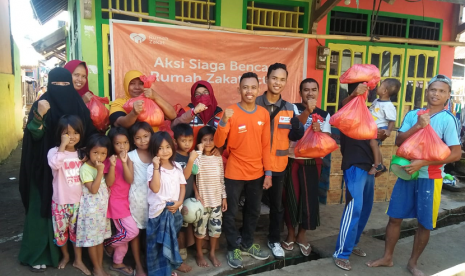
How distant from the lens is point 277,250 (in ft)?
10.6

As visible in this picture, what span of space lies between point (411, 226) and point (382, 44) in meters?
3.28

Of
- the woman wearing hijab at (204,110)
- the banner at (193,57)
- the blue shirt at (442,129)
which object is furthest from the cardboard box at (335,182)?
the woman wearing hijab at (204,110)

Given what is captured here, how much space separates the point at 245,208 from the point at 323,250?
3.33 ft

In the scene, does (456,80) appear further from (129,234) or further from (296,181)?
(129,234)

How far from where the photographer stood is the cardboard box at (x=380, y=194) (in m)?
5.05

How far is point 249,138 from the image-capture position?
9.53 ft

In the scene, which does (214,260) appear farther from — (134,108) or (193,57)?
(193,57)

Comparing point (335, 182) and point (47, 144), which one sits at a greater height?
point (47, 144)

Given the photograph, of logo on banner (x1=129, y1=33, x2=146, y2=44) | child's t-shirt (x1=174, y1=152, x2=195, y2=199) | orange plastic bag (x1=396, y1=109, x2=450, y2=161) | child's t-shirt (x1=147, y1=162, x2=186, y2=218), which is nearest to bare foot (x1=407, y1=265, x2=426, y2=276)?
orange plastic bag (x1=396, y1=109, x2=450, y2=161)

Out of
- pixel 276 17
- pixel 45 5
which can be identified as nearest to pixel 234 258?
pixel 276 17

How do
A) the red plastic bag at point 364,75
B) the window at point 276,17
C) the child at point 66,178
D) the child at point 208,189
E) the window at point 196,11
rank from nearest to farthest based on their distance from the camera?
1. the child at point 66,178
2. the red plastic bag at point 364,75
3. the child at point 208,189
4. the window at point 196,11
5. the window at point 276,17

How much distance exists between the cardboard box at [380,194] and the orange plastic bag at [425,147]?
254 centimetres

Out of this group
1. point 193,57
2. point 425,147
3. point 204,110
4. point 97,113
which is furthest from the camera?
point 193,57

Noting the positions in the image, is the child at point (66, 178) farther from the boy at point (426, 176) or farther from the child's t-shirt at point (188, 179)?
the boy at point (426, 176)
